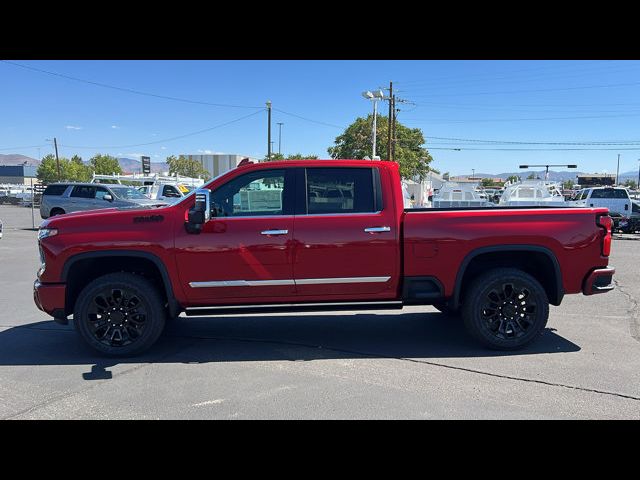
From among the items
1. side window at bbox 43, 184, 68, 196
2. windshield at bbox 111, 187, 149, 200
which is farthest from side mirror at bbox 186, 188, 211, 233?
side window at bbox 43, 184, 68, 196

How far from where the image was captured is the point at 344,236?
489 centimetres

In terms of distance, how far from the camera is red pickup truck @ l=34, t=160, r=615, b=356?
4.84 metres

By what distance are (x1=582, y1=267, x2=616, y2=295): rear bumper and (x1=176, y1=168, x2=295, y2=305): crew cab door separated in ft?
10.5

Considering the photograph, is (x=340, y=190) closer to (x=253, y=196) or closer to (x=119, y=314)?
(x=253, y=196)

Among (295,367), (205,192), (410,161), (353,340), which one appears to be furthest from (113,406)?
(410,161)

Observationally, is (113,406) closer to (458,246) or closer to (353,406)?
(353,406)

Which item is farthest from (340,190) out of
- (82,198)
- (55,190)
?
(55,190)

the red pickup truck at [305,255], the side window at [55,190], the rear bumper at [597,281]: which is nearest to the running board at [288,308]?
the red pickup truck at [305,255]

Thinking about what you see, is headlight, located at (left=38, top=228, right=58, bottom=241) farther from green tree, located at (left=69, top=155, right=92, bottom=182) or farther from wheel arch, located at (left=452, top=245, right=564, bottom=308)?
green tree, located at (left=69, top=155, right=92, bottom=182)

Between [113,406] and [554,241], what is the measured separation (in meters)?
4.56

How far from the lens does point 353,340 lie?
5.60 metres

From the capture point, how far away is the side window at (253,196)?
4.99 meters

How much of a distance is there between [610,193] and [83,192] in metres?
22.1

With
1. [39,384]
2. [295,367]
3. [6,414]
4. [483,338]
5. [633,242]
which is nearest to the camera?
[6,414]
